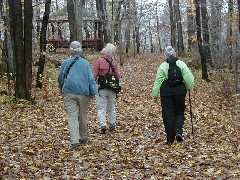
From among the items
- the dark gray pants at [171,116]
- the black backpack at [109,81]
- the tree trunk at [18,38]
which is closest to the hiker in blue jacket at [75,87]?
the black backpack at [109,81]

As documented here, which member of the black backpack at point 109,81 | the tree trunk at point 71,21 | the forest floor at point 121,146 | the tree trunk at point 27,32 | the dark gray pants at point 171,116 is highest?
the tree trunk at point 71,21

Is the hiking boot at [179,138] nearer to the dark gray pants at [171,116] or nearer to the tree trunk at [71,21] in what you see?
the dark gray pants at [171,116]

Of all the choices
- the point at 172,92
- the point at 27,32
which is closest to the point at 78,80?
the point at 172,92

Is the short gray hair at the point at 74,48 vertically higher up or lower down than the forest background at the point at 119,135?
higher up

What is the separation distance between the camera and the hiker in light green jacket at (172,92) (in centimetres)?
820

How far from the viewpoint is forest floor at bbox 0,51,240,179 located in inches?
246

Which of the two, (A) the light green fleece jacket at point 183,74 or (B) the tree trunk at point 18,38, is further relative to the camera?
(B) the tree trunk at point 18,38

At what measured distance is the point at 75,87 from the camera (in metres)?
7.82

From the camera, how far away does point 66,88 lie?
7848 millimetres

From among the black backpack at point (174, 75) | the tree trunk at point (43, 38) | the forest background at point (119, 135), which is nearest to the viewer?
the forest background at point (119, 135)

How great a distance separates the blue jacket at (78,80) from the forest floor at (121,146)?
1.11m

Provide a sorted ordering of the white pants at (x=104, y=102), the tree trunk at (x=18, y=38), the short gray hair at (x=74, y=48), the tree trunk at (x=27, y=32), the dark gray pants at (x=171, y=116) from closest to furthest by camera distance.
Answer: the short gray hair at (x=74, y=48), the dark gray pants at (x=171, y=116), the white pants at (x=104, y=102), the tree trunk at (x=18, y=38), the tree trunk at (x=27, y=32)

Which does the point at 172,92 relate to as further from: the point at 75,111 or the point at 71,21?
the point at 71,21

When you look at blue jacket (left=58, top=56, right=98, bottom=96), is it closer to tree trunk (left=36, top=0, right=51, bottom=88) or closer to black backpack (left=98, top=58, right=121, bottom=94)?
black backpack (left=98, top=58, right=121, bottom=94)
